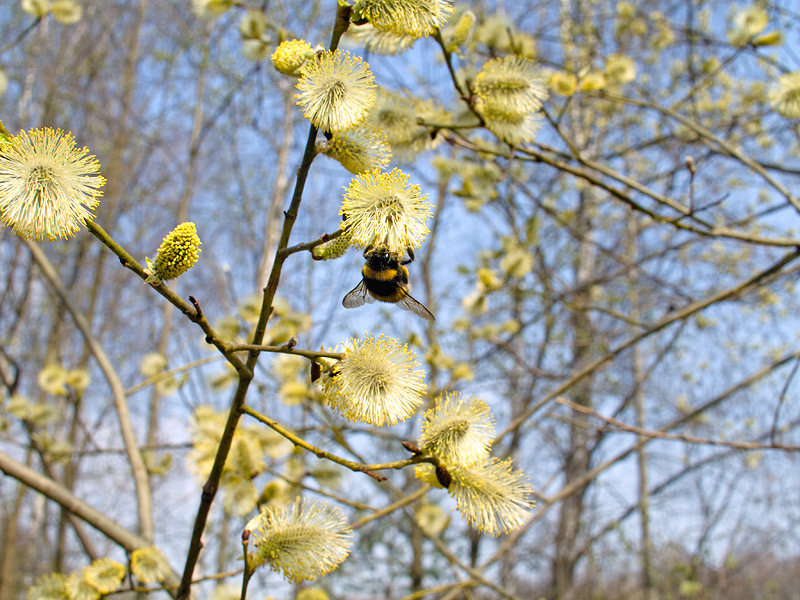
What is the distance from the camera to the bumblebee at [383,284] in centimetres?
121

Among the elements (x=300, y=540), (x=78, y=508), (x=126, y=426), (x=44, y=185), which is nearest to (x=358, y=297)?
(x=300, y=540)

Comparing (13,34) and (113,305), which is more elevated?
(13,34)

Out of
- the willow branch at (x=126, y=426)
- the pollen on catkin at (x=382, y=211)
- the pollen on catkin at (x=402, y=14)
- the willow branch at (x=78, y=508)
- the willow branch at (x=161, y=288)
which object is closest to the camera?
the willow branch at (x=161, y=288)

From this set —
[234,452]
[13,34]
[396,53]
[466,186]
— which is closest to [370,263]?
[396,53]

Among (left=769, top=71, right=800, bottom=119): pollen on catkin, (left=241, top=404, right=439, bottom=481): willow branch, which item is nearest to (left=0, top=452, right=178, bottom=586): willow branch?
(left=241, top=404, right=439, bottom=481): willow branch

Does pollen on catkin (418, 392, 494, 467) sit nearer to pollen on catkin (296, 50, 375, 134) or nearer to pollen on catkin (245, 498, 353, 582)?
pollen on catkin (245, 498, 353, 582)

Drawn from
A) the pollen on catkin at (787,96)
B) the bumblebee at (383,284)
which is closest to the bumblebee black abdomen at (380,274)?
the bumblebee at (383,284)

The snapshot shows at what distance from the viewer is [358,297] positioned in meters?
1.26

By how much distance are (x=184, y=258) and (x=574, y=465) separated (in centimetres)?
576

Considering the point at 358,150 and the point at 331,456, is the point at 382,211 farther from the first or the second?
the point at 331,456

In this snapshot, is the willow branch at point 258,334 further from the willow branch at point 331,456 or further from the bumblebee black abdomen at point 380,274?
the bumblebee black abdomen at point 380,274

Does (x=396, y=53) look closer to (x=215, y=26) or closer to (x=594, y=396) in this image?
(x=215, y=26)

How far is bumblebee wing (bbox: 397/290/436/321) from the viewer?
48.1 inches

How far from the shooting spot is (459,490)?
1070mm
